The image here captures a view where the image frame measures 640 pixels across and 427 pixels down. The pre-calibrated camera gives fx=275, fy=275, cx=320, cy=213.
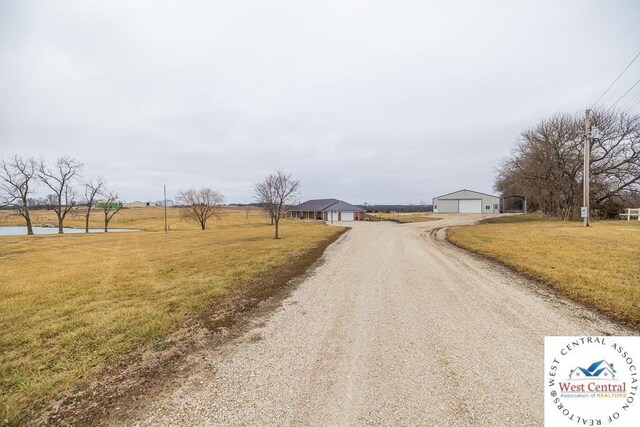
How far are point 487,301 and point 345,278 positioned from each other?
12.0ft

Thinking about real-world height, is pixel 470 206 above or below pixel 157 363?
above

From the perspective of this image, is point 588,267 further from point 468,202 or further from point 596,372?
point 468,202

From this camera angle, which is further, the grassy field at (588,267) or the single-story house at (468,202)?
the single-story house at (468,202)

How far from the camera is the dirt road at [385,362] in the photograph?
8.89ft

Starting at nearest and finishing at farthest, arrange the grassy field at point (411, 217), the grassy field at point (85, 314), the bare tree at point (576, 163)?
the grassy field at point (85, 314)
the bare tree at point (576, 163)
the grassy field at point (411, 217)

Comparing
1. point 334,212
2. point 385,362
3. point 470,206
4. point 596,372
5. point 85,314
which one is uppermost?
point 470,206

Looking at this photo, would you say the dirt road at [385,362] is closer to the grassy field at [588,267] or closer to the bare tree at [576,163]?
the grassy field at [588,267]

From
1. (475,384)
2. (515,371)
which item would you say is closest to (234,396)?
(475,384)

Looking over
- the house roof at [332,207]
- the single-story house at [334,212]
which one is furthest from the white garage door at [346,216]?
the house roof at [332,207]

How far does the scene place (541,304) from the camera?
Answer: 5.79 metres

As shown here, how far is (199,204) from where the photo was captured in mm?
48406

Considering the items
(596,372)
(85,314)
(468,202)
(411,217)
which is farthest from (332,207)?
(596,372)

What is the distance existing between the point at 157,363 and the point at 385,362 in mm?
3078

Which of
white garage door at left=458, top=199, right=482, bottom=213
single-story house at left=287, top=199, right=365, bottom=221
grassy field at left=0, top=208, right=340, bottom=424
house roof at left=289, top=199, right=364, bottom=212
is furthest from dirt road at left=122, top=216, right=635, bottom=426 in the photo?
white garage door at left=458, top=199, right=482, bottom=213
